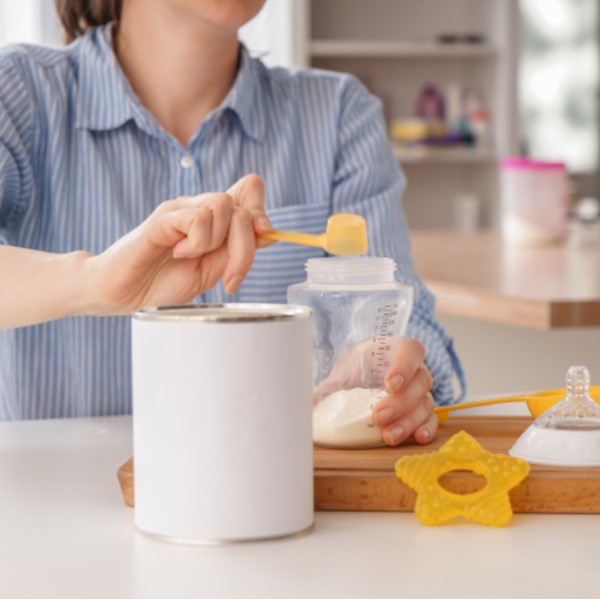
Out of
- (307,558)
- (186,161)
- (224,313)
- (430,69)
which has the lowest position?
(307,558)

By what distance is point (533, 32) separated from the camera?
5.52m

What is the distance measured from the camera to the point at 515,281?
6.36ft

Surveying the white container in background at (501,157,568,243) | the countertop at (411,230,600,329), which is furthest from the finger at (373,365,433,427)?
the white container in background at (501,157,568,243)

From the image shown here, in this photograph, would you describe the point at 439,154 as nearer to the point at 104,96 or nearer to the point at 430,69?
the point at 430,69

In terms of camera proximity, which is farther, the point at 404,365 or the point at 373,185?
the point at 373,185

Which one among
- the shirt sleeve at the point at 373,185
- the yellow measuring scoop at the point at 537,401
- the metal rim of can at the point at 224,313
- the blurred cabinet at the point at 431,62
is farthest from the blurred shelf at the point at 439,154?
the metal rim of can at the point at 224,313

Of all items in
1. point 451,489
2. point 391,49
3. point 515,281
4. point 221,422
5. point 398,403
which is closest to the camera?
point 221,422

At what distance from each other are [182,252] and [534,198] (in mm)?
2004

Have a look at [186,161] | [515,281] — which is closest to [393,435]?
[186,161]

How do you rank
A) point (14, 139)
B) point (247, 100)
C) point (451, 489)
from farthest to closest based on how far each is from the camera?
point (247, 100) < point (14, 139) < point (451, 489)

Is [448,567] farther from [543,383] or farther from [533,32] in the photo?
[533,32]

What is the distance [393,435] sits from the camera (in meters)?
0.84

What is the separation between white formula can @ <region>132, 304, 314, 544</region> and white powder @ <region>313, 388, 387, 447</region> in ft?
0.55

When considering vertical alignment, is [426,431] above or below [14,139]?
below
